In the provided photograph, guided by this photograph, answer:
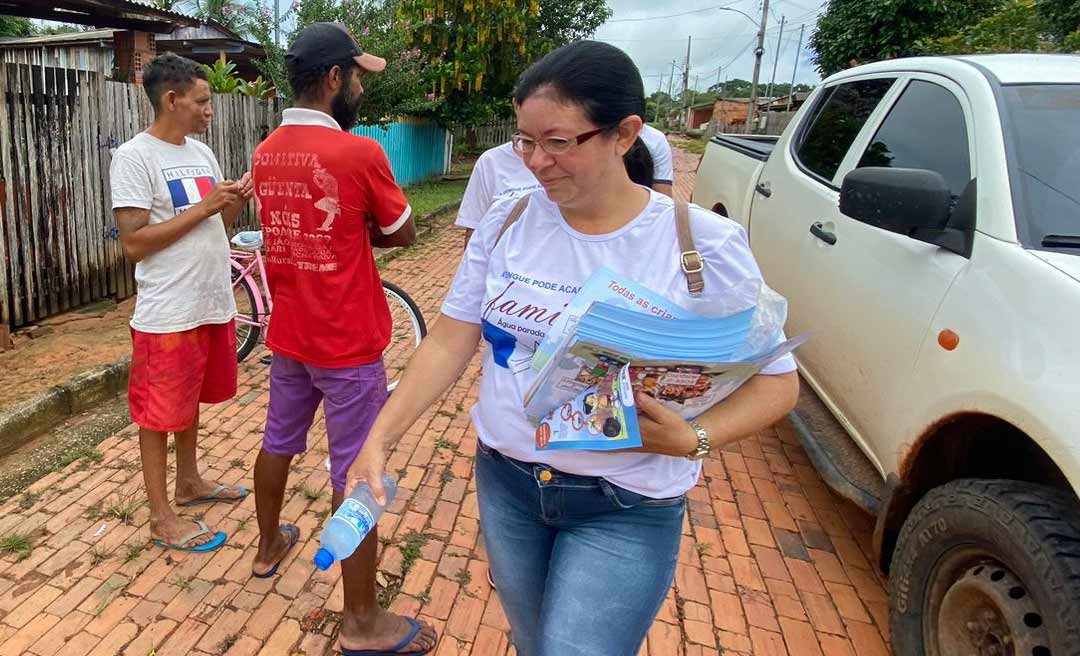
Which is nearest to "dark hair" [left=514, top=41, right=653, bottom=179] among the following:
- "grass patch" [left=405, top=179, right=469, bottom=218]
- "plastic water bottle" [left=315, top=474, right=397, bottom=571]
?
"plastic water bottle" [left=315, top=474, right=397, bottom=571]

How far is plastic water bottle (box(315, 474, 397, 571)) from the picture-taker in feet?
4.39

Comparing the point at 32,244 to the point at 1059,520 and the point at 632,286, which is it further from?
the point at 1059,520

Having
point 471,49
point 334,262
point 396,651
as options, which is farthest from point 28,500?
point 471,49

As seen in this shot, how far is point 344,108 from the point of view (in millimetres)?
2271

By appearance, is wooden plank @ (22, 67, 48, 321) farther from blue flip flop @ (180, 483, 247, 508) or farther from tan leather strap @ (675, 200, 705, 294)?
tan leather strap @ (675, 200, 705, 294)

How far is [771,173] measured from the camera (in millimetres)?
4398

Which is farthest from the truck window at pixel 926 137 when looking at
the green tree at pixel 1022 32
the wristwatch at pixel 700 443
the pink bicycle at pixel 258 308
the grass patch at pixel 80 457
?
the green tree at pixel 1022 32

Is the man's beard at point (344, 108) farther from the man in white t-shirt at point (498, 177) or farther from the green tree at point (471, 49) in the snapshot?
the green tree at point (471, 49)

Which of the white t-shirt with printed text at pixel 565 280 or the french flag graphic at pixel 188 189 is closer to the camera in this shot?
the white t-shirt with printed text at pixel 565 280

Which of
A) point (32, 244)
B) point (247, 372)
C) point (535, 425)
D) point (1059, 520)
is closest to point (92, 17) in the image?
point (32, 244)

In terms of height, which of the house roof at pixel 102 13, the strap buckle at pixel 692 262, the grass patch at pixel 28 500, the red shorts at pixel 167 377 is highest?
the house roof at pixel 102 13

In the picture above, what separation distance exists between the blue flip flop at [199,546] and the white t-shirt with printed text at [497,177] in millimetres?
1706

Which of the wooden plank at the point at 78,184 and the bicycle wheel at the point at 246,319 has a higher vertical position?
the wooden plank at the point at 78,184

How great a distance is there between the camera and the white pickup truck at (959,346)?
1833 mm
